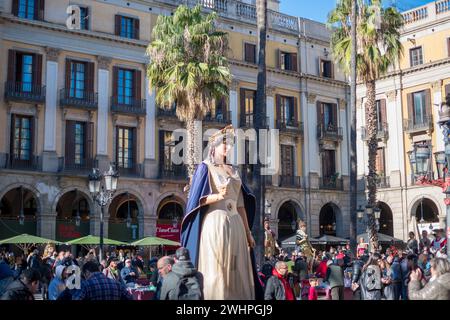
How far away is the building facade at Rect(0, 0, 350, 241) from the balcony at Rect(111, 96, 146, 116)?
0.19ft

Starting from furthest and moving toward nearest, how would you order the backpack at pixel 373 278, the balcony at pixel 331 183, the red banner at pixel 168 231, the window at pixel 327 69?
the window at pixel 327 69 → the balcony at pixel 331 183 → the red banner at pixel 168 231 → the backpack at pixel 373 278

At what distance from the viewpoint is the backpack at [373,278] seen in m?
11.2

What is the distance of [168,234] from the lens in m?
33.1

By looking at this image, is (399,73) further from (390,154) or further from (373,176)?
(373,176)

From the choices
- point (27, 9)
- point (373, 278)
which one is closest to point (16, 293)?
point (373, 278)

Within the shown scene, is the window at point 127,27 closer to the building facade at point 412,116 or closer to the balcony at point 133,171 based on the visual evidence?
the balcony at point 133,171

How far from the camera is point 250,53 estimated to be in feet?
122

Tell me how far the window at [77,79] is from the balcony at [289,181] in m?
12.8

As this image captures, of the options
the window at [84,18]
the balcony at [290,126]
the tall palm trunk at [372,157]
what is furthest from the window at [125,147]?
the tall palm trunk at [372,157]

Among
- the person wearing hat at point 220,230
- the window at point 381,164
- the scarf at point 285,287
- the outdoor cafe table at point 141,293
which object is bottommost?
the outdoor cafe table at point 141,293

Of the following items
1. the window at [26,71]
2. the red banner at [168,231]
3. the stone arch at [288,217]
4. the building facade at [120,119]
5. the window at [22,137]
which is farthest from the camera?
the stone arch at [288,217]

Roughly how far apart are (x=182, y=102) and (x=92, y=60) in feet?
24.2

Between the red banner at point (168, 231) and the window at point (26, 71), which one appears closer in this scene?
the window at point (26, 71)

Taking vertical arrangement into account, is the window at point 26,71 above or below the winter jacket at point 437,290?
above
